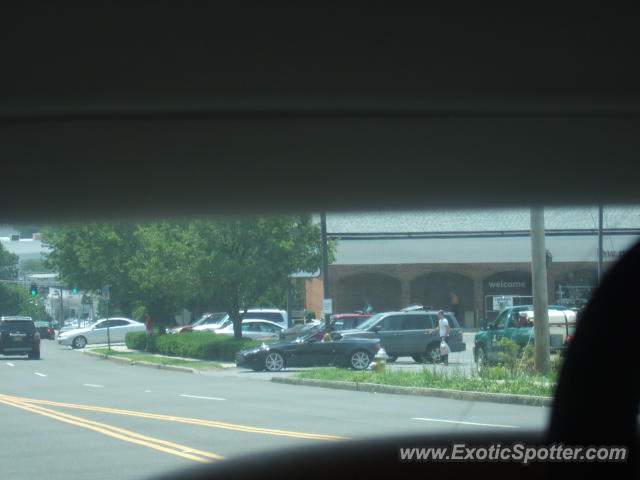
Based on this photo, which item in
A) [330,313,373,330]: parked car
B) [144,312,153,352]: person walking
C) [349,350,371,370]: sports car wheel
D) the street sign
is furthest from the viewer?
[144,312,153,352]: person walking

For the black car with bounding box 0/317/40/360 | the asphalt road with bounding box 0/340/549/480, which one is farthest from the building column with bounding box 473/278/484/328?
the asphalt road with bounding box 0/340/549/480

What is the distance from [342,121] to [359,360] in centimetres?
1829

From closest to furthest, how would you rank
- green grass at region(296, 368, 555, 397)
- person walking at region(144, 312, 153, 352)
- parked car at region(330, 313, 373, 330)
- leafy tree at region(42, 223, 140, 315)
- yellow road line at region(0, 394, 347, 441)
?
yellow road line at region(0, 394, 347, 441), green grass at region(296, 368, 555, 397), parked car at region(330, 313, 373, 330), person walking at region(144, 312, 153, 352), leafy tree at region(42, 223, 140, 315)

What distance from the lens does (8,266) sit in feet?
240

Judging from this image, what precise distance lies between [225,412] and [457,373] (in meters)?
6.24

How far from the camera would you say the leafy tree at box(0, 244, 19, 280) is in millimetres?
70188

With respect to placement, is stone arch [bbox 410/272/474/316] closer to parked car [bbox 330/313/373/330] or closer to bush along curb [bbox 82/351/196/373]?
parked car [bbox 330/313/373/330]

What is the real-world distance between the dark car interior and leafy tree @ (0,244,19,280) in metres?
63.0

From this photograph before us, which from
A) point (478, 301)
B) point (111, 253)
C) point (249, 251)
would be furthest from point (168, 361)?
point (478, 301)

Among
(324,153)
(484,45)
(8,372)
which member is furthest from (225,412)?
(8,372)

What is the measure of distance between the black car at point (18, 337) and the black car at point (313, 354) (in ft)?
45.3

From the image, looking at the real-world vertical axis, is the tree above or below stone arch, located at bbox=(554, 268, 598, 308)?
above

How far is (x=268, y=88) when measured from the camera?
6.45 m

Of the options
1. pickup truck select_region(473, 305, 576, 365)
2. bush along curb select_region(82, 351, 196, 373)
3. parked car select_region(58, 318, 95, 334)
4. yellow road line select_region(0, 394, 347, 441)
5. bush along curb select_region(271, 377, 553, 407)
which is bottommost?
bush along curb select_region(82, 351, 196, 373)
